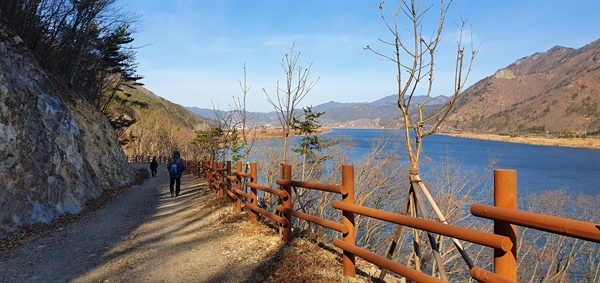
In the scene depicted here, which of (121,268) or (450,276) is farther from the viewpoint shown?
(450,276)

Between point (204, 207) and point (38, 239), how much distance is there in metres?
4.41

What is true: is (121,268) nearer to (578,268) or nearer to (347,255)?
(347,255)

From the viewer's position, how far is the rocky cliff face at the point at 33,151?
8.98 m

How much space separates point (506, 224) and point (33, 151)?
37.4 ft

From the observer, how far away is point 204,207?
1152 cm

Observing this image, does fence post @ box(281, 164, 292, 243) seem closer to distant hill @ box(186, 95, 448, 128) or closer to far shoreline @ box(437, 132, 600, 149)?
distant hill @ box(186, 95, 448, 128)

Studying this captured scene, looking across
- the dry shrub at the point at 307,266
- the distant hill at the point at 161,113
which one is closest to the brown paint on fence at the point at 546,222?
the dry shrub at the point at 307,266

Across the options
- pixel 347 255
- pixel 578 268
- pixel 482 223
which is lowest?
pixel 578 268

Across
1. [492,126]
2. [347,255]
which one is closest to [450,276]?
[347,255]

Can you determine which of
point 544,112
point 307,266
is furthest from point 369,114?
point 544,112

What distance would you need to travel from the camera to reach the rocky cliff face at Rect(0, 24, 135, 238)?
8984 mm

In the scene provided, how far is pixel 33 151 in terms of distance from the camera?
406 inches

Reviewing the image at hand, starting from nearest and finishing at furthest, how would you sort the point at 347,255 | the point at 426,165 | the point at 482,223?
the point at 347,255
the point at 482,223
the point at 426,165

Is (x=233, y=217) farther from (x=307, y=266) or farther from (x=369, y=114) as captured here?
(x=369, y=114)
